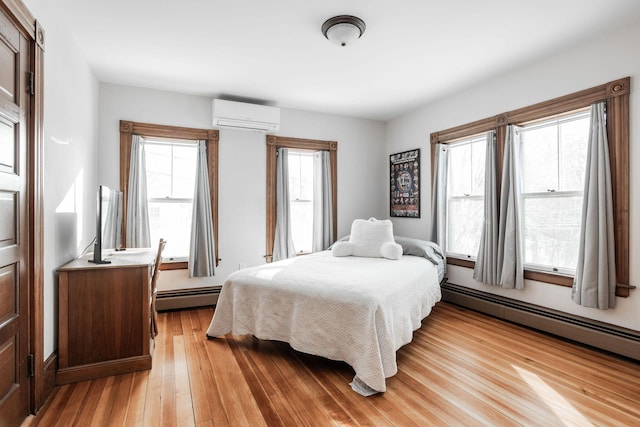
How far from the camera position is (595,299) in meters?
2.69

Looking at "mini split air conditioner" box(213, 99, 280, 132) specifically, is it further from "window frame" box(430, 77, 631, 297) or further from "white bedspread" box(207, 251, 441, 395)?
"window frame" box(430, 77, 631, 297)

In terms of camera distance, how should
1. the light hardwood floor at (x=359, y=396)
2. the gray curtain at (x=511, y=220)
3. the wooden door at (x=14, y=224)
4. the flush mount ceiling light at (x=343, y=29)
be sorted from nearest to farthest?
the wooden door at (x=14, y=224), the light hardwood floor at (x=359, y=396), the flush mount ceiling light at (x=343, y=29), the gray curtain at (x=511, y=220)

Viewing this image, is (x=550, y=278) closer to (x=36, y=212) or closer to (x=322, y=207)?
(x=322, y=207)

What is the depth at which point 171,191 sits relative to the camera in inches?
159

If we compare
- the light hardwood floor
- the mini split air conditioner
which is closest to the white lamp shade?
the mini split air conditioner

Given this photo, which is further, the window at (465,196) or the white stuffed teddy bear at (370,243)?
the window at (465,196)

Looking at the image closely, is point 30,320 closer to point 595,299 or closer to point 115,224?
point 115,224

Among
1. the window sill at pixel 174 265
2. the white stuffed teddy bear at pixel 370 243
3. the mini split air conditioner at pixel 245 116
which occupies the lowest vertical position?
the window sill at pixel 174 265

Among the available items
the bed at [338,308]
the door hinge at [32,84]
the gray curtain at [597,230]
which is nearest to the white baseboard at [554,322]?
the gray curtain at [597,230]

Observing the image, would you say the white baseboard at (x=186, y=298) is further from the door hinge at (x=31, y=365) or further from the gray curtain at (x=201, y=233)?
the door hinge at (x=31, y=365)

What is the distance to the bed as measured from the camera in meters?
2.21

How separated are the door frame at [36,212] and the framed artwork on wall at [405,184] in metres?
4.15

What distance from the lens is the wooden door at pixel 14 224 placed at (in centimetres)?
162

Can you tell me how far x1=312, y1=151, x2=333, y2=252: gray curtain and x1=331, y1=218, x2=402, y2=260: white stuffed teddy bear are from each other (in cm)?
87
